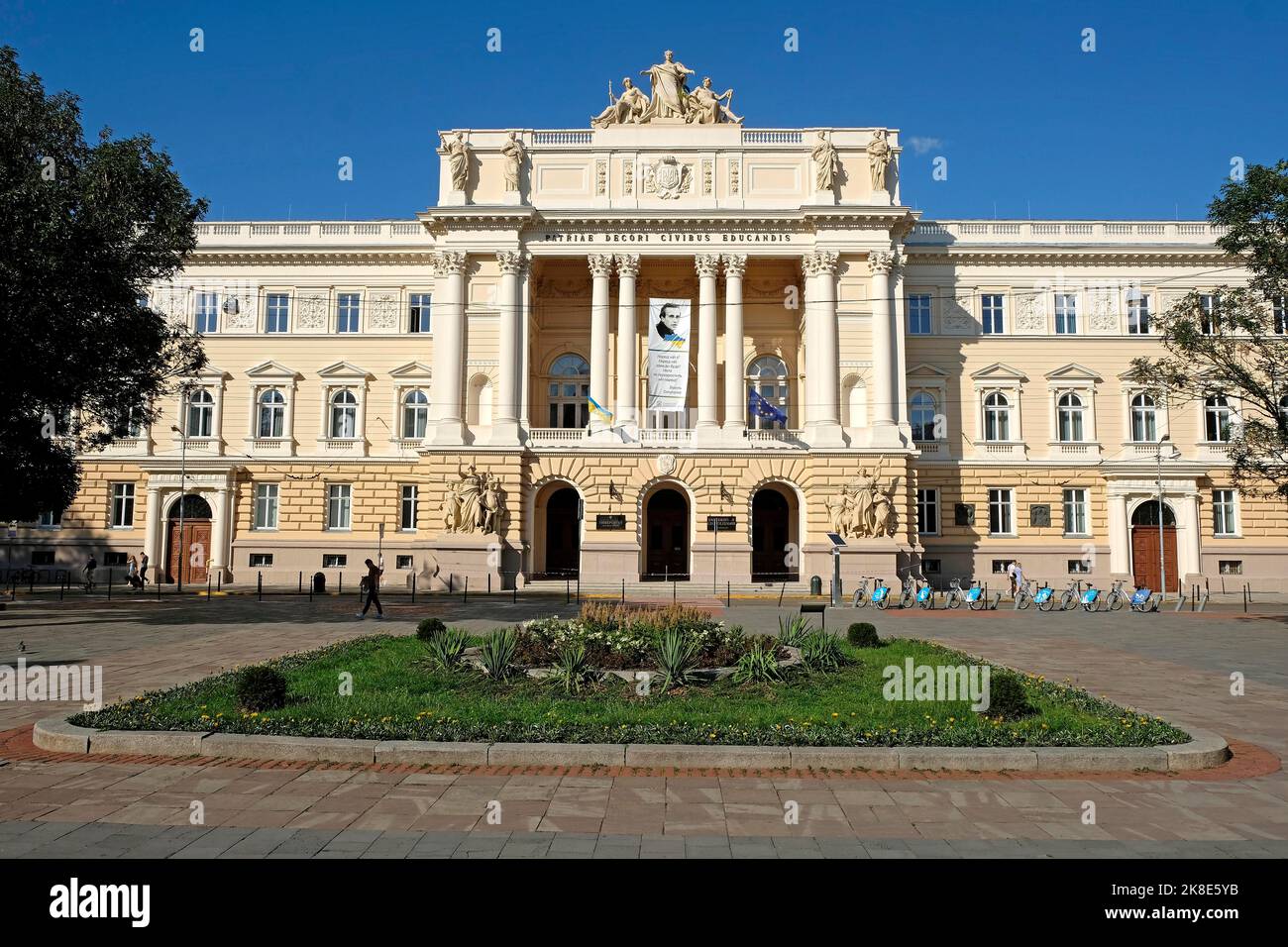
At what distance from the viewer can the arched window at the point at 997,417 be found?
42688mm

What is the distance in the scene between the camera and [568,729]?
31.0ft

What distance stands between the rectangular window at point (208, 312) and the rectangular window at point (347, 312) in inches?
251

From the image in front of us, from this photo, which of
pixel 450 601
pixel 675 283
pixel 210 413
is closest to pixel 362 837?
pixel 450 601

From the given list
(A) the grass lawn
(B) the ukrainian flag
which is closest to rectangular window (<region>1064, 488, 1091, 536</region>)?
(B) the ukrainian flag

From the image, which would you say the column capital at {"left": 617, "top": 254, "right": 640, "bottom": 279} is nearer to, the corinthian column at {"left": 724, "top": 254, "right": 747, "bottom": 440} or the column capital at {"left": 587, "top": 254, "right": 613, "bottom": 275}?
the column capital at {"left": 587, "top": 254, "right": 613, "bottom": 275}

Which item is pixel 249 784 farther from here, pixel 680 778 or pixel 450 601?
pixel 450 601

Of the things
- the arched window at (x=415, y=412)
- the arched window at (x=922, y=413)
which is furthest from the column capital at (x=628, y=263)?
the arched window at (x=922, y=413)

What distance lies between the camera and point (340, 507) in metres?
43.3

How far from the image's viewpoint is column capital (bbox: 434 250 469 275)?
132 feet

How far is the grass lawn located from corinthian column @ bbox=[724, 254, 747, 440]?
27.0 meters

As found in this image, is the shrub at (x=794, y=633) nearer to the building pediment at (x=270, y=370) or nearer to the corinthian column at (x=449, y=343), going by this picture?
the corinthian column at (x=449, y=343)

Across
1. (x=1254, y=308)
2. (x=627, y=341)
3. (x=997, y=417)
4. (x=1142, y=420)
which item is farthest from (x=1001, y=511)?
(x=627, y=341)

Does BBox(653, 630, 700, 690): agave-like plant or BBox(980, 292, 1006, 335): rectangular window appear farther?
BBox(980, 292, 1006, 335): rectangular window
